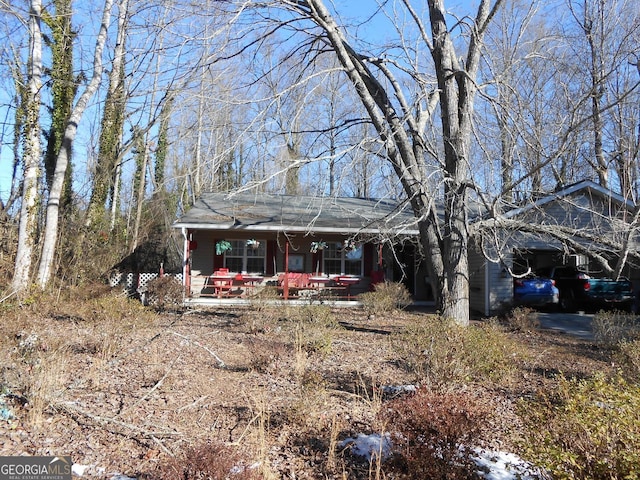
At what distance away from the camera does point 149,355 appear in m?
7.24

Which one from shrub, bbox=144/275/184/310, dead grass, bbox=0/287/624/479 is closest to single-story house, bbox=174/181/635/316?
shrub, bbox=144/275/184/310

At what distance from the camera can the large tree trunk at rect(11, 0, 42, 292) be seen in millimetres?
12914

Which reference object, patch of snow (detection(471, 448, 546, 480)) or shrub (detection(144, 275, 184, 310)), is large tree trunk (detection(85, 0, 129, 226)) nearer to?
shrub (detection(144, 275, 184, 310))

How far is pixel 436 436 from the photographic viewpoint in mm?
3336

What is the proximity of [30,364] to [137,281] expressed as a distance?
12.4m

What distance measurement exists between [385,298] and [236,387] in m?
7.83

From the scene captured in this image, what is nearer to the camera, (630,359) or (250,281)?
(630,359)

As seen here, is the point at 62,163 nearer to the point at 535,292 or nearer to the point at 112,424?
the point at 112,424

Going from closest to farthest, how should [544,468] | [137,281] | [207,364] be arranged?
[544,468] → [207,364] → [137,281]

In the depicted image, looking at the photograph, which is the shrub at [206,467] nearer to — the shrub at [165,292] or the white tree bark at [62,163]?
the shrub at [165,292]

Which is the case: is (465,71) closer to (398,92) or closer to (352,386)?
(398,92)

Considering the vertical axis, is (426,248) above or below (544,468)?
above

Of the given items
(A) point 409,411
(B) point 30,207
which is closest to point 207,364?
(A) point 409,411
